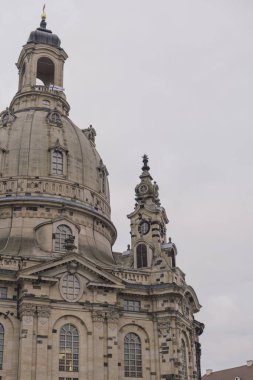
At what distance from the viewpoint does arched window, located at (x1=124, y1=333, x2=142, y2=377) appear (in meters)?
49.1

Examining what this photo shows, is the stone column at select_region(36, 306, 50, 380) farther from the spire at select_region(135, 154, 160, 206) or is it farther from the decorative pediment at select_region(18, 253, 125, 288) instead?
the spire at select_region(135, 154, 160, 206)

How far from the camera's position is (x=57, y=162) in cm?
5728

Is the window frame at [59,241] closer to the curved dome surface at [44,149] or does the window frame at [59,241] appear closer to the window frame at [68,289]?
the window frame at [68,289]

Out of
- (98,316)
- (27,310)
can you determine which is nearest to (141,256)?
(98,316)

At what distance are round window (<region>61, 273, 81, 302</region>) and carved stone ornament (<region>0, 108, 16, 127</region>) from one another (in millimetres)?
19420

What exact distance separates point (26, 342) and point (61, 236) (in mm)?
10707

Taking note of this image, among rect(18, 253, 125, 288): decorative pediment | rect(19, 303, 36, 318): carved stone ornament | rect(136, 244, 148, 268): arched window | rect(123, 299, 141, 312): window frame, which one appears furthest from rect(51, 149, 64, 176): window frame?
rect(19, 303, 36, 318): carved stone ornament

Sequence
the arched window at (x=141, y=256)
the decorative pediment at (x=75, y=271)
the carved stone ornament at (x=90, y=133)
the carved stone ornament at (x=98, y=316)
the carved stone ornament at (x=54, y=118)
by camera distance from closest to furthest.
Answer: the decorative pediment at (x=75, y=271), the carved stone ornament at (x=98, y=316), the arched window at (x=141, y=256), the carved stone ornament at (x=54, y=118), the carved stone ornament at (x=90, y=133)

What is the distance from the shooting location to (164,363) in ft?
162

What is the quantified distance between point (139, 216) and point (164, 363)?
16.0 meters

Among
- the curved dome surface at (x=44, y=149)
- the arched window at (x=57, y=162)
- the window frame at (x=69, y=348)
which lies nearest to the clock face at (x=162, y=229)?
the curved dome surface at (x=44, y=149)

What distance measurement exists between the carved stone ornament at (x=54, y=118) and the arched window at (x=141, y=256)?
14951 mm

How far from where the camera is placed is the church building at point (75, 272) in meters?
46.3

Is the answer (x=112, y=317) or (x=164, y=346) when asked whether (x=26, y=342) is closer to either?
(x=112, y=317)
